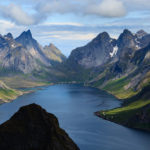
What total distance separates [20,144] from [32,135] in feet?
20.7

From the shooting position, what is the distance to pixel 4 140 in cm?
13675

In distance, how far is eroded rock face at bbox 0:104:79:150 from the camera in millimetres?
136125

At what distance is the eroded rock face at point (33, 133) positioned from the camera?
5359 inches

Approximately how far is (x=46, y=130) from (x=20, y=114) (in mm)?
13801

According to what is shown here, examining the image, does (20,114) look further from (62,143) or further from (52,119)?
(62,143)

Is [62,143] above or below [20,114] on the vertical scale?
below

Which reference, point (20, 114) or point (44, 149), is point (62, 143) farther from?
point (20, 114)

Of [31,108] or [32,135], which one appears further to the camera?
[31,108]

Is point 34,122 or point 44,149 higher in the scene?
point 34,122

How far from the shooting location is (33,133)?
14012 centimetres

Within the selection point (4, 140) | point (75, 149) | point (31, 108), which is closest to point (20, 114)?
point (31, 108)

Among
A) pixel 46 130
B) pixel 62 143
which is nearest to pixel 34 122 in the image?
pixel 46 130

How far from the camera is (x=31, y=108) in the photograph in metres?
149

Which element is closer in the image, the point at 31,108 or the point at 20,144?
the point at 20,144
